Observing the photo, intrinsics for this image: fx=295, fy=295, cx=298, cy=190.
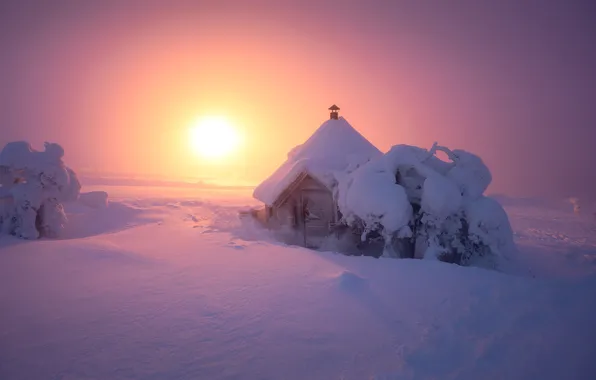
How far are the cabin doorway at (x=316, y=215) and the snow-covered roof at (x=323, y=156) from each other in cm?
92

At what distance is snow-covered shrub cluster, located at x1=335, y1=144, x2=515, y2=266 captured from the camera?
29.6 ft

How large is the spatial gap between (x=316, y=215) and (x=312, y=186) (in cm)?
131

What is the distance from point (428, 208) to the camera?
9.13 metres

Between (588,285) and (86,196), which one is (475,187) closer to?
(588,285)

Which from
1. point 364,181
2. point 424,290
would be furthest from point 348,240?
point 424,290

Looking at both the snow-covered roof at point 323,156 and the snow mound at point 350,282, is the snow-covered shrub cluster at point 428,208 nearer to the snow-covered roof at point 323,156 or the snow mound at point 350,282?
the snow-covered roof at point 323,156

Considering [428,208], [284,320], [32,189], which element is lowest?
[284,320]

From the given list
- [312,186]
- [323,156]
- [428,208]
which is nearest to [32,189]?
[312,186]

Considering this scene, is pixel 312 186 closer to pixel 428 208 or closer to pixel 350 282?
pixel 428 208

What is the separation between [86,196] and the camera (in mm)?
20016

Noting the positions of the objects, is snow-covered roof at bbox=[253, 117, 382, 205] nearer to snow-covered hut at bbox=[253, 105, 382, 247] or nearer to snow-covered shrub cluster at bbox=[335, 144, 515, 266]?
snow-covered hut at bbox=[253, 105, 382, 247]

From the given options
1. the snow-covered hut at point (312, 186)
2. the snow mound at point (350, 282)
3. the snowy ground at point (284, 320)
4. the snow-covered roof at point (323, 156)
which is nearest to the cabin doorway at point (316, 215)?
the snow-covered hut at point (312, 186)

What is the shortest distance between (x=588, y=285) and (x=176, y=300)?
7188 mm

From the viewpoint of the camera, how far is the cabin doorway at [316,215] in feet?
42.4
